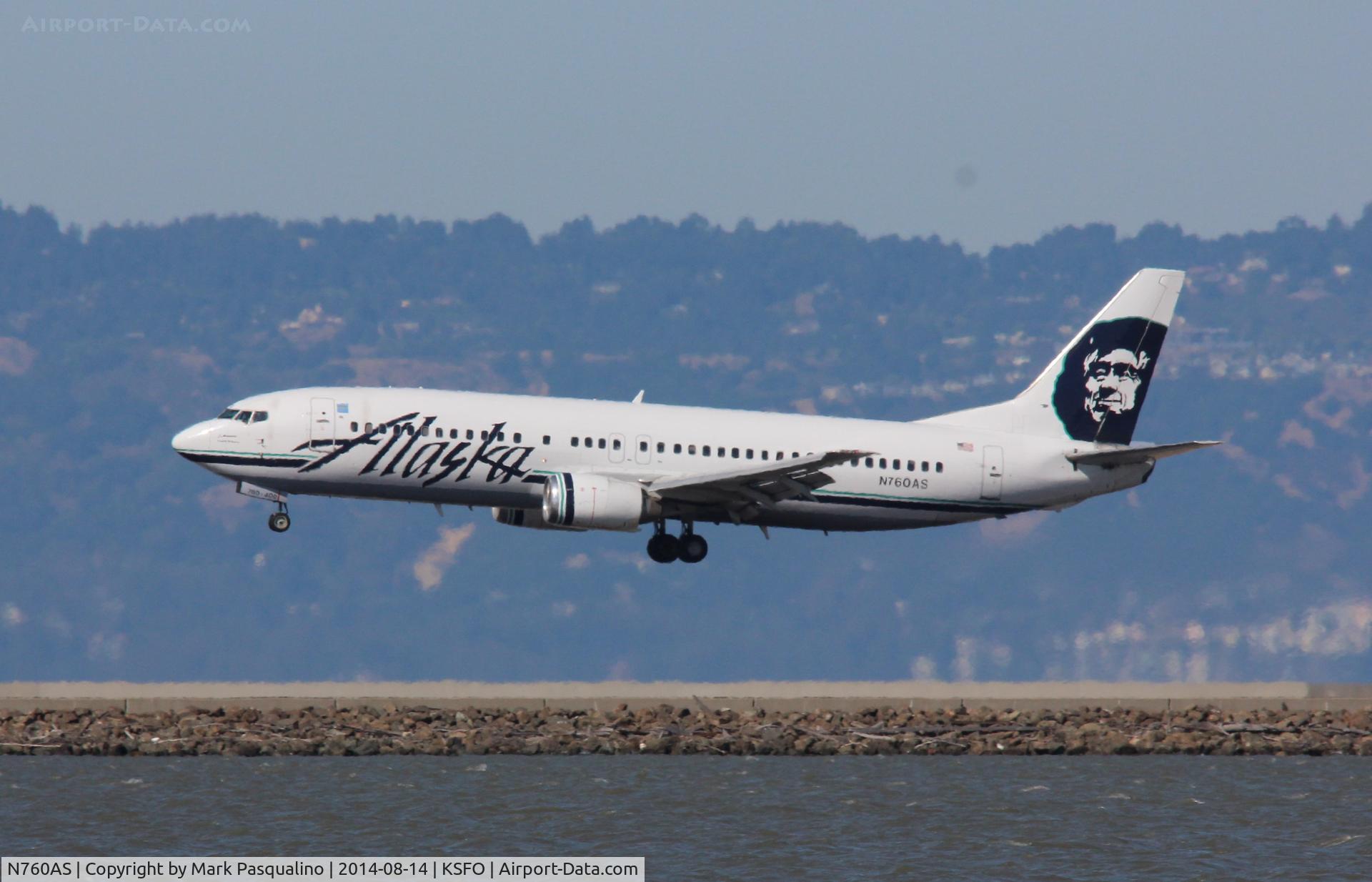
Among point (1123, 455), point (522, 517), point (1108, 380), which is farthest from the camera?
point (1108, 380)

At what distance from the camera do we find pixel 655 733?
5694 centimetres

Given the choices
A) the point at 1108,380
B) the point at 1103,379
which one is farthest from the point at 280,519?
the point at 1108,380

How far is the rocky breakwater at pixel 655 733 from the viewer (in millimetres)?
56219

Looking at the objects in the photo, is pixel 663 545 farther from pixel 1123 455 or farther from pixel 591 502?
pixel 1123 455

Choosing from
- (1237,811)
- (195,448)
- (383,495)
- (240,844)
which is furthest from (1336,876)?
(195,448)

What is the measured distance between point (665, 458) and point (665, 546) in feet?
14.6

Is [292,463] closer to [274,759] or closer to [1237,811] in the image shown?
[274,759]

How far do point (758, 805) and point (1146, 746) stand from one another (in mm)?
12718

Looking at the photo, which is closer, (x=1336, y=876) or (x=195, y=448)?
(x=1336, y=876)

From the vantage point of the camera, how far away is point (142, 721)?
5775 centimetres

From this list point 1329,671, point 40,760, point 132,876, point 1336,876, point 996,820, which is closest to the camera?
point 132,876

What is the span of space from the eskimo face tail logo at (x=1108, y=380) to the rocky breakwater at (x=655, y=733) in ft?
30.3

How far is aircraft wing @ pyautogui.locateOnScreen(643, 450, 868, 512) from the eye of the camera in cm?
5691

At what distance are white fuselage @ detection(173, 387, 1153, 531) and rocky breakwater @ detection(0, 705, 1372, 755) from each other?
5.59 metres
